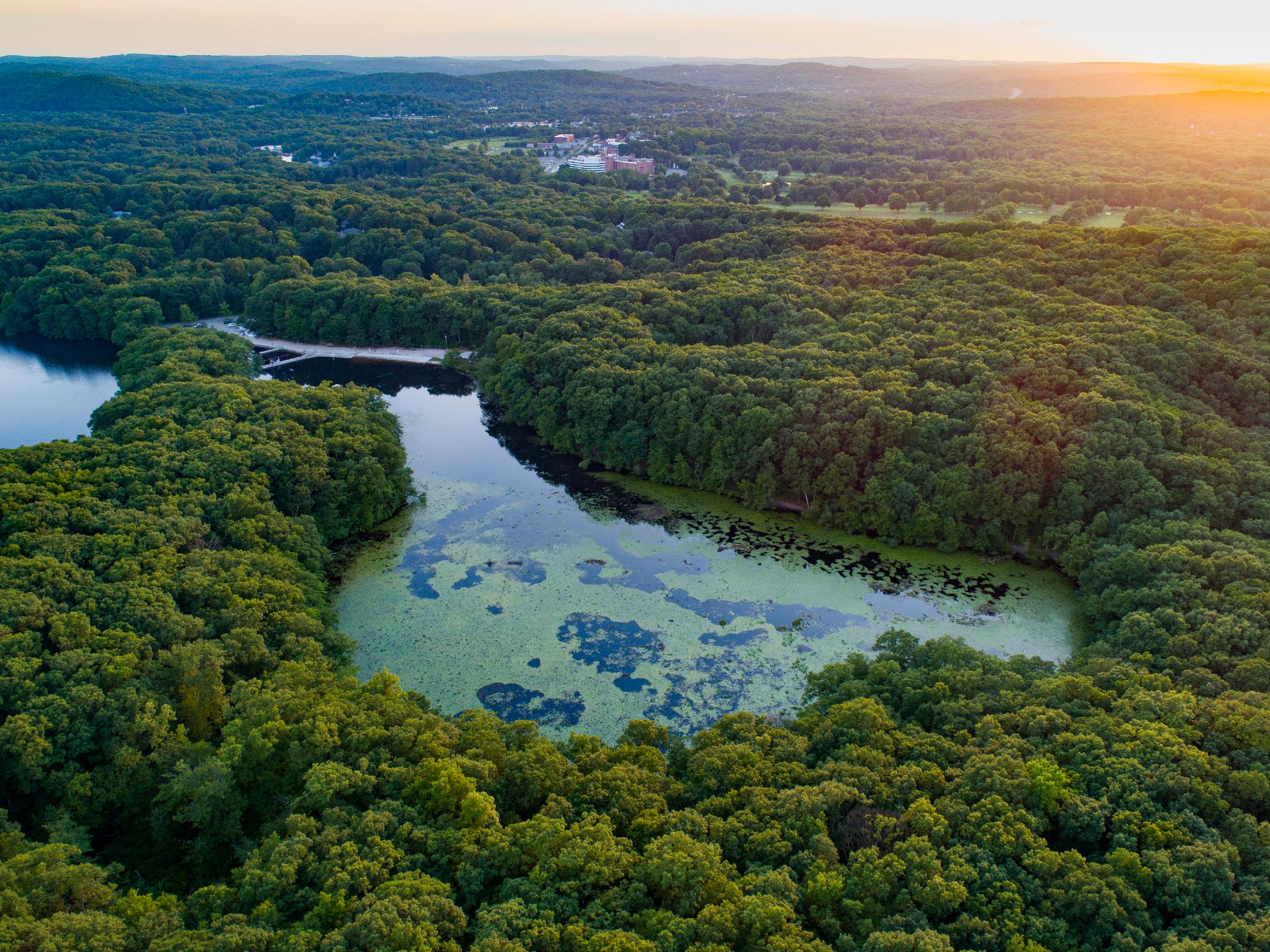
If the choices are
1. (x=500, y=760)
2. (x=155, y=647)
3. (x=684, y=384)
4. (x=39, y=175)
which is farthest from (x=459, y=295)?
(x=39, y=175)

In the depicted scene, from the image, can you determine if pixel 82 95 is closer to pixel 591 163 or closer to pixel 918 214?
pixel 591 163

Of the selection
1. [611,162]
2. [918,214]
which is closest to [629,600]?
[918,214]

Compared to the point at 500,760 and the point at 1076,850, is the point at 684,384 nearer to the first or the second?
the point at 500,760

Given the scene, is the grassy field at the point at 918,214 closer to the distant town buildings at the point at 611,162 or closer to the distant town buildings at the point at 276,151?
the distant town buildings at the point at 611,162

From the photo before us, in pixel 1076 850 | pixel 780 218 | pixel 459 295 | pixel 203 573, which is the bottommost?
pixel 1076 850

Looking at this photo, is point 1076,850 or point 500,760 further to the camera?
point 500,760

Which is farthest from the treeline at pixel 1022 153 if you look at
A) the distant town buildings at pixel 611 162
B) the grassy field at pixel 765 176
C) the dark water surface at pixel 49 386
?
the dark water surface at pixel 49 386
